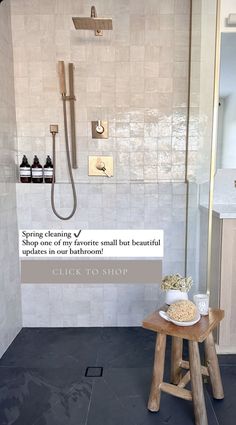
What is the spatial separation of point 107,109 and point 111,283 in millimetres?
1283

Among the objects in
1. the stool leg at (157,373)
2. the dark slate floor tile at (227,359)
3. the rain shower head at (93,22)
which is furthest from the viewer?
the dark slate floor tile at (227,359)

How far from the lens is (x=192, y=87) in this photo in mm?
2041

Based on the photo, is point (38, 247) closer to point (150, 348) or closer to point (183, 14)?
point (150, 348)

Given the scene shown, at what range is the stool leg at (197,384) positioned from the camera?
51.4 inches

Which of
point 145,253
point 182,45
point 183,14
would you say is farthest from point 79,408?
point 183,14

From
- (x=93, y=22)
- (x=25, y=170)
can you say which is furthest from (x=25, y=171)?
(x=93, y=22)

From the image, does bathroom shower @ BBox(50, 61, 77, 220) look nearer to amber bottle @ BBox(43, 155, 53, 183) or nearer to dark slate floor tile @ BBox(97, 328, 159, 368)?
amber bottle @ BBox(43, 155, 53, 183)

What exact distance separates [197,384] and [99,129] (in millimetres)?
1654

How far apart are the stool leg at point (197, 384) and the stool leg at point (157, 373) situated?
131 mm

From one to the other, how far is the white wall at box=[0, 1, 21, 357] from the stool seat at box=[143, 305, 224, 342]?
1.07 m

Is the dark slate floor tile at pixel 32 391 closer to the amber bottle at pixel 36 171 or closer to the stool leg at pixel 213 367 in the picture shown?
the stool leg at pixel 213 367

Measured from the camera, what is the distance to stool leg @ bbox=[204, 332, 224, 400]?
4.74 feet

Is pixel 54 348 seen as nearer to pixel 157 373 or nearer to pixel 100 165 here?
pixel 157 373

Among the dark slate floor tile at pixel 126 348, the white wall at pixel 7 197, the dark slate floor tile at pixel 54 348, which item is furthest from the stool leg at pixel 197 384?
the white wall at pixel 7 197
